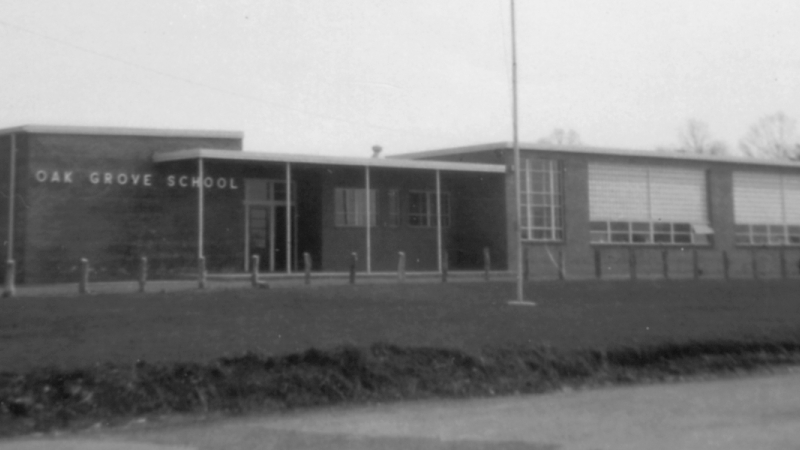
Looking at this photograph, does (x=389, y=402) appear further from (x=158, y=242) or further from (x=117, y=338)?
(x=158, y=242)

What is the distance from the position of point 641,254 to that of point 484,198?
6.70m

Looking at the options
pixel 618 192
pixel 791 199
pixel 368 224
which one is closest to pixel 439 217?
pixel 368 224

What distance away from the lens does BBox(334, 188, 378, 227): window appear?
34.5 metres

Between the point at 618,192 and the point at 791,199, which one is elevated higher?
the point at 618,192

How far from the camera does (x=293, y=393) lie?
1291 cm

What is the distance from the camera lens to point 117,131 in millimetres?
30891

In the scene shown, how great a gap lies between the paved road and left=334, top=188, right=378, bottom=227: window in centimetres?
2144

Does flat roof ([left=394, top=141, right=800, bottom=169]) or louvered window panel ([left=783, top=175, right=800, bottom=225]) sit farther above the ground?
flat roof ([left=394, top=141, right=800, bottom=169])

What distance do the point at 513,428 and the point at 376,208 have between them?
24476 mm

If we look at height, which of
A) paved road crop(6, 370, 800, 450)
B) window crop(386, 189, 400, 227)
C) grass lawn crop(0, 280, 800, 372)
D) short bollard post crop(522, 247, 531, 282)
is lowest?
paved road crop(6, 370, 800, 450)

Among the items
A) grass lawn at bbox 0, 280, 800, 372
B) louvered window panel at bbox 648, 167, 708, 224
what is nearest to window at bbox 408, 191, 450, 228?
louvered window panel at bbox 648, 167, 708, 224

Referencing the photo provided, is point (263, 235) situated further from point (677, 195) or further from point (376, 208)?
point (677, 195)

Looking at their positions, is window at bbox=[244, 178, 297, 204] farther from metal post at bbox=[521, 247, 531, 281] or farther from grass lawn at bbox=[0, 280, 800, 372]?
grass lawn at bbox=[0, 280, 800, 372]

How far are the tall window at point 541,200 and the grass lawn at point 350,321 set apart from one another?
12521 mm
